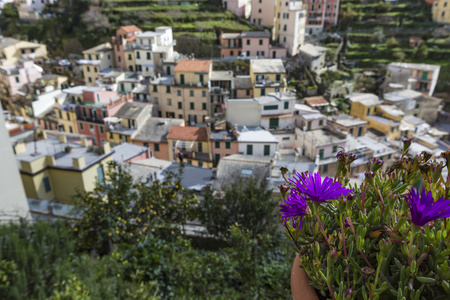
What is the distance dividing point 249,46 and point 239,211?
23.5 metres

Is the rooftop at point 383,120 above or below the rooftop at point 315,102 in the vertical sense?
below

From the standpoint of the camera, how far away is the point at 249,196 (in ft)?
27.0

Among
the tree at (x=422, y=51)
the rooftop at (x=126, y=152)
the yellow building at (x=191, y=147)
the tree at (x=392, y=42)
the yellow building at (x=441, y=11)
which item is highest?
the yellow building at (x=441, y=11)

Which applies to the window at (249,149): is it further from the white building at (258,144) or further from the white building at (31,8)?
the white building at (31,8)

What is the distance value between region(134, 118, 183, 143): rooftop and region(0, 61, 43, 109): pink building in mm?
15100

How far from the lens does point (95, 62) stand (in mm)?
28094

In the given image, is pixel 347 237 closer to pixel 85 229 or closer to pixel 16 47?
pixel 85 229

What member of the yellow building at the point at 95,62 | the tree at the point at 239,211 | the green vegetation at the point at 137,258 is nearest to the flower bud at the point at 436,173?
the green vegetation at the point at 137,258

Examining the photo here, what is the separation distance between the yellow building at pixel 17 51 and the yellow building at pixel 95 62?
24.0 ft

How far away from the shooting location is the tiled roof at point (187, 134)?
1736 cm

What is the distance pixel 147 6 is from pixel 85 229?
3432 centimetres

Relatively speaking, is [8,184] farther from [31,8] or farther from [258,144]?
[31,8]

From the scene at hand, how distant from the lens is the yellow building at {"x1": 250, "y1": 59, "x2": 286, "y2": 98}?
861 inches

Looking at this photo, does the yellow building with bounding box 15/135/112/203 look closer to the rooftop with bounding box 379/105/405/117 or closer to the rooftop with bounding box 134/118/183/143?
the rooftop with bounding box 134/118/183/143
